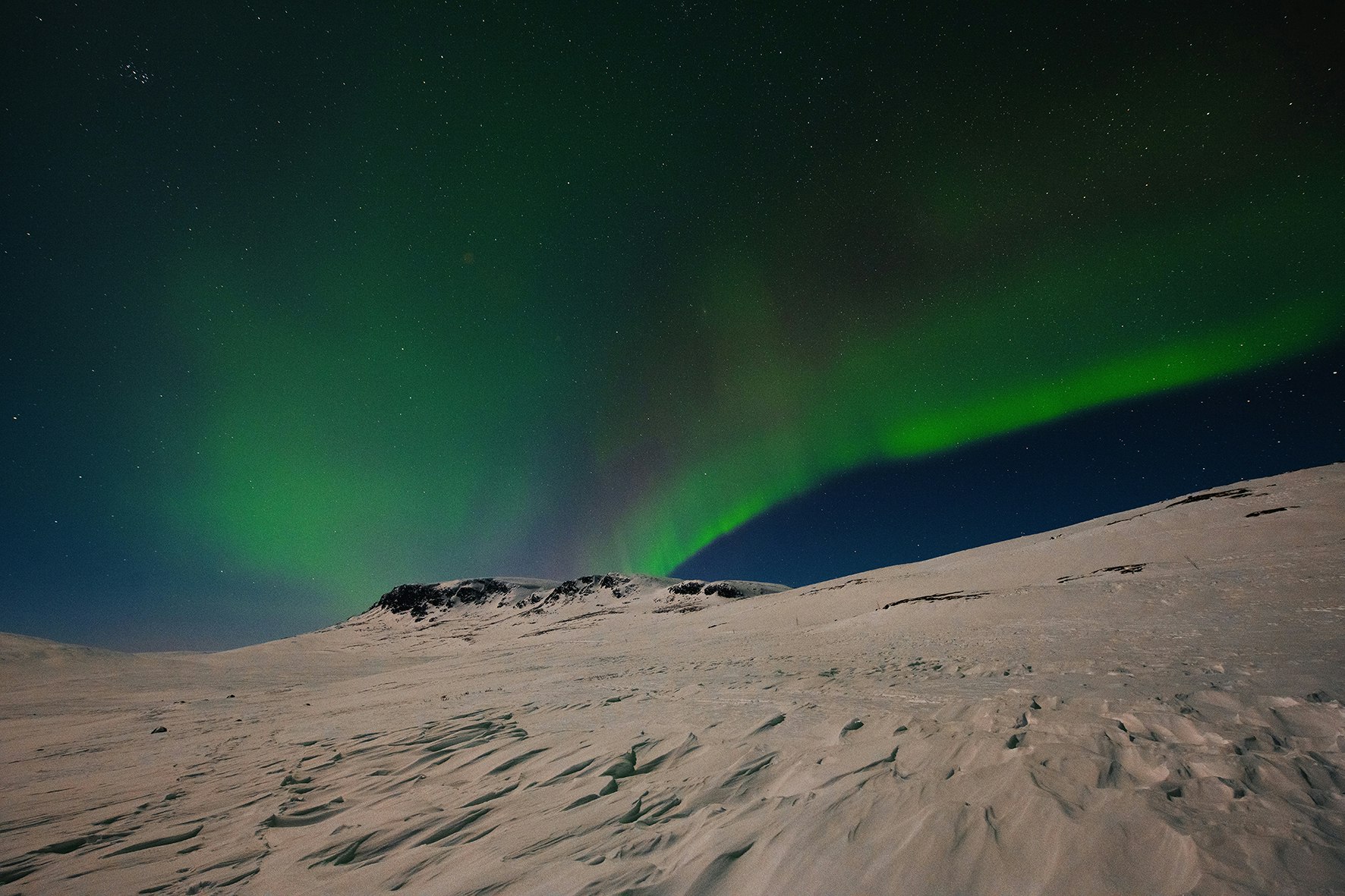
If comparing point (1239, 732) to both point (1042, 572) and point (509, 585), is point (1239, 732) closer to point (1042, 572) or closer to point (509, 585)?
point (1042, 572)

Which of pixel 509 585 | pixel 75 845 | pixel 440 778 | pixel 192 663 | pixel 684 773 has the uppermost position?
pixel 509 585

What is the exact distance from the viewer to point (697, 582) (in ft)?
258

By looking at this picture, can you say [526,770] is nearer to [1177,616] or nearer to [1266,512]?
[1177,616]

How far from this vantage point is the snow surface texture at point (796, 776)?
226 cm

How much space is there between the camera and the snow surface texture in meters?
2.26

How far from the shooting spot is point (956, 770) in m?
3.08

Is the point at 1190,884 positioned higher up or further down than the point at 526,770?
further down

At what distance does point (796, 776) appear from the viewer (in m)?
3.36

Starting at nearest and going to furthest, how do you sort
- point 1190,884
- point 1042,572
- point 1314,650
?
point 1190,884
point 1314,650
point 1042,572

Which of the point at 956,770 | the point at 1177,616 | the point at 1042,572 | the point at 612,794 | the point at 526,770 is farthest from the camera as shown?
the point at 1042,572

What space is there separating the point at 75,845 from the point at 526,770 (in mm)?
3532

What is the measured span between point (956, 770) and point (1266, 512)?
26.1m

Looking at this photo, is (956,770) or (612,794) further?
(612,794)

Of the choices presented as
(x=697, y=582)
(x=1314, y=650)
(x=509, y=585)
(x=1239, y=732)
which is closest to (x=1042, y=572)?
(x=1314, y=650)
